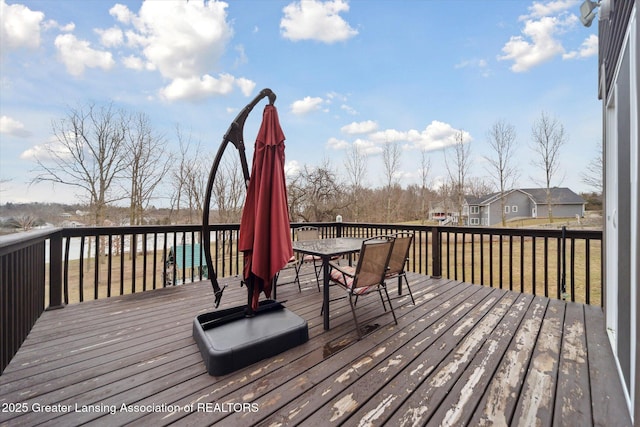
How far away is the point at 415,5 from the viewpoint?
5.91 m

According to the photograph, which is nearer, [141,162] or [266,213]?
[266,213]

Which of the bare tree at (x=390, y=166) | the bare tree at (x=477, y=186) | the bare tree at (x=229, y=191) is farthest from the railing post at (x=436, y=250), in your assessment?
the bare tree at (x=477, y=186)

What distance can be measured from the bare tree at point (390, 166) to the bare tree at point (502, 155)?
14.3ft

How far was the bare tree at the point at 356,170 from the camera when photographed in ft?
43.4

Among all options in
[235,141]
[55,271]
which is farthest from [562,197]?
[55,271]

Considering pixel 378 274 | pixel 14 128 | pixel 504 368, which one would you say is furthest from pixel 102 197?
pixel 504 368

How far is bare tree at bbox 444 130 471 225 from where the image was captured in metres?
13.1

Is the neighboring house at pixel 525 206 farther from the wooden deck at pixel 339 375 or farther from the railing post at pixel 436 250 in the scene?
the wooden deck at pixel 339 375

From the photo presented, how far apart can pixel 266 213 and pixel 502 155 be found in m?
14.3

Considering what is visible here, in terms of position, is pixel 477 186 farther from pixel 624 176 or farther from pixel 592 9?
pixel 624 176

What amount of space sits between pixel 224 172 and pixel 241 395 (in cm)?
1025

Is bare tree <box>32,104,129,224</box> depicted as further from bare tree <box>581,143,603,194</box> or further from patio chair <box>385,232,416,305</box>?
bare tree <box>581,143,603,194</box>

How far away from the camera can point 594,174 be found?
11023mm

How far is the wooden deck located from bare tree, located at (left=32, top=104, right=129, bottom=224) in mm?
8737
